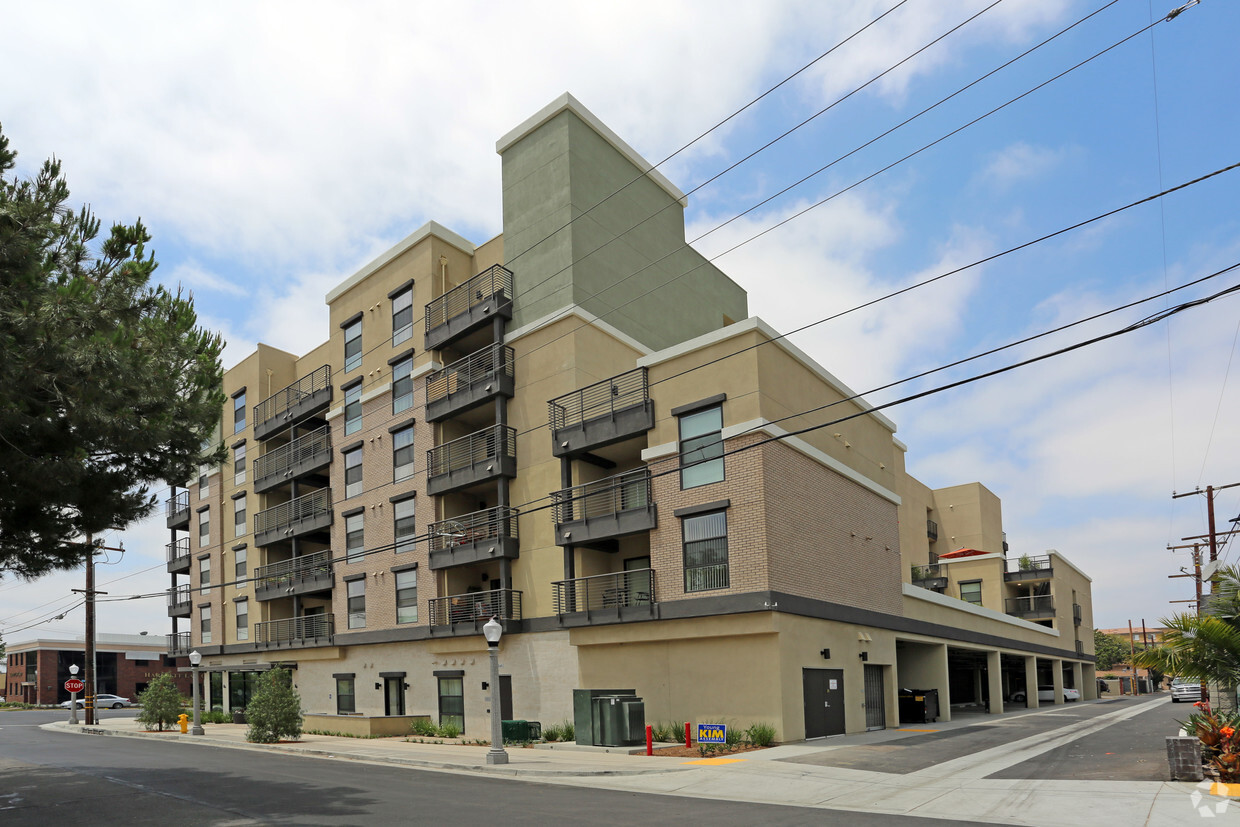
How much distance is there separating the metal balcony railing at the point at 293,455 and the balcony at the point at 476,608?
1197cm

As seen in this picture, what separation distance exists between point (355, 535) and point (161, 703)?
11.8 meters

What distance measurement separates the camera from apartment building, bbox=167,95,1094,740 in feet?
86.8

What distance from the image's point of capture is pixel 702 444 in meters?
27.2

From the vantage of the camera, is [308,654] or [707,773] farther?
[308,654]

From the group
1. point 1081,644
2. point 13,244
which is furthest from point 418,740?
point 1081,644

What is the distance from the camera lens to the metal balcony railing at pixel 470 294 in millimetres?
34844

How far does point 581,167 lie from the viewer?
34.1 m

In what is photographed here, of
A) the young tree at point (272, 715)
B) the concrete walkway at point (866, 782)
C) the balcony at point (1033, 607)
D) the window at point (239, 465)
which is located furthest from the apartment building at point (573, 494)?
the balcony at point (1033, 607)

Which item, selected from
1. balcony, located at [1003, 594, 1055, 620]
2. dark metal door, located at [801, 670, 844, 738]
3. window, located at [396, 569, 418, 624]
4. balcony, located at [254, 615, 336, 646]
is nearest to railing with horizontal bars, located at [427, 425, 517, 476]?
window, located at [396, 569, 418, 624]

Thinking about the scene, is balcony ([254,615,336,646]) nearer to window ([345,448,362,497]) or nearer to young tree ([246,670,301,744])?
window ([345,448,362,497])

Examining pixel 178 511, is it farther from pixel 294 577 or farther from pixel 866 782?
pixel 866 782

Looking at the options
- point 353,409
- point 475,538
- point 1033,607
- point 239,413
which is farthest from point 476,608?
point 1033,607

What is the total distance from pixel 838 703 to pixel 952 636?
1354 centimetres

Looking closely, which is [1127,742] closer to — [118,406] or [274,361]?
[118,406]
